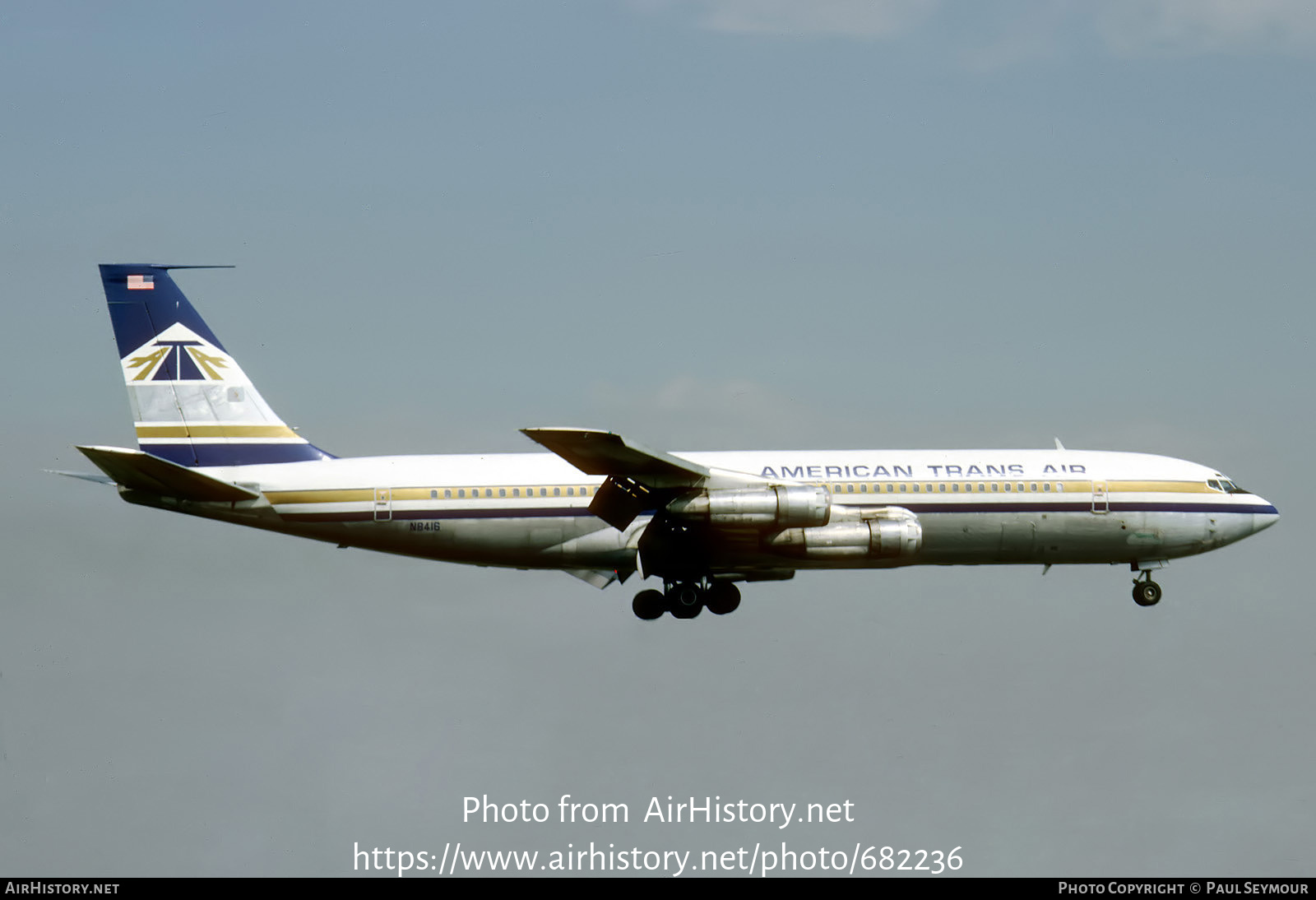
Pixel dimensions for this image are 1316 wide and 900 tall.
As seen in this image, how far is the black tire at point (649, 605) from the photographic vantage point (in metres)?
40.9

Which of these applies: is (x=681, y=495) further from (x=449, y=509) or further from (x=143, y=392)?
(x=143, y=392)

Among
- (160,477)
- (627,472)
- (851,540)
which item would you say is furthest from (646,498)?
(160,477)

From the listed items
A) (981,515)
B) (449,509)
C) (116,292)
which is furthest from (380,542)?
(981,515)

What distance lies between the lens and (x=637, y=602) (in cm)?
4100

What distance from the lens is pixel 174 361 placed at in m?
42.5

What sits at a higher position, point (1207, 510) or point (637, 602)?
point (1207, 510)

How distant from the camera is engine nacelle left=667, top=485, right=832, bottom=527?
37.6m

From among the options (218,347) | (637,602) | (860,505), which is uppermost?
(218,347)

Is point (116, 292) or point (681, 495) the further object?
point (116, 292)

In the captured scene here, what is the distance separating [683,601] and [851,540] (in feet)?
16.3

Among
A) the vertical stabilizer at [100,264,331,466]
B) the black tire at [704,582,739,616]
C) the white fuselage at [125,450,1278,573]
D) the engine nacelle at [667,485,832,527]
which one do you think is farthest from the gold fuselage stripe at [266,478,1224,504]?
the black tire at [704,582,739,616]

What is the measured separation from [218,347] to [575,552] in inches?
475

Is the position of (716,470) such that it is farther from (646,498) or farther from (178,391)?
(178,391)

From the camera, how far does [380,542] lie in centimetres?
4028
